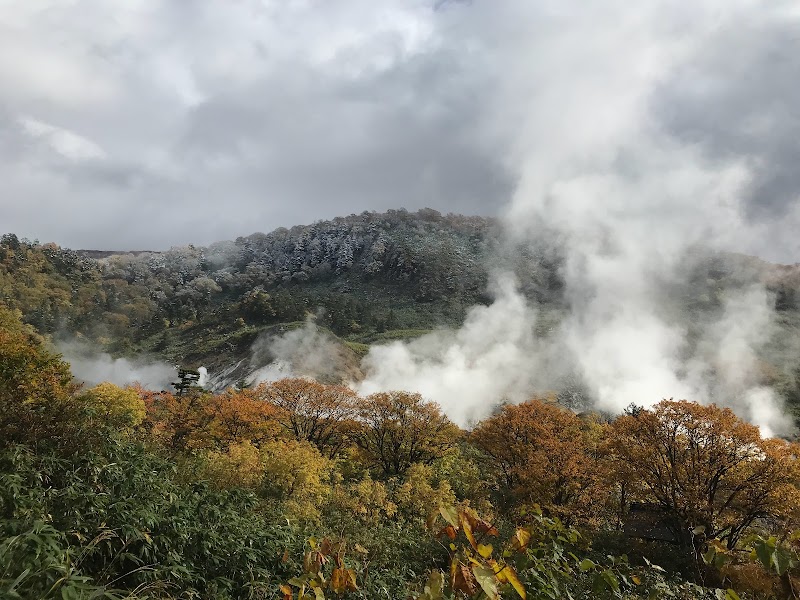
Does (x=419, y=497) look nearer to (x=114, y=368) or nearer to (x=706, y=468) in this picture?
(x=706, y=468)

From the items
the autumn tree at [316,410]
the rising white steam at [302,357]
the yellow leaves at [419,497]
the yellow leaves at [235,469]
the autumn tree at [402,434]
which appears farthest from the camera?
the rising white steam at [302,357]

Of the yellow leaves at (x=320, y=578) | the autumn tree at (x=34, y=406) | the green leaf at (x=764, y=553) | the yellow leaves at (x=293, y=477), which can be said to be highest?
the green leaf at (x=764, y=553)

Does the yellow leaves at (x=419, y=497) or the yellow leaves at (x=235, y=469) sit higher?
the yellow leaves at (x=235, y=469)

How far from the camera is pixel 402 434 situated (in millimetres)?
39531

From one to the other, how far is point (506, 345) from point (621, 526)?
209 feet

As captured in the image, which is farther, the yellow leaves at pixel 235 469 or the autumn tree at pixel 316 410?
the autumn tree at pixel 316 410

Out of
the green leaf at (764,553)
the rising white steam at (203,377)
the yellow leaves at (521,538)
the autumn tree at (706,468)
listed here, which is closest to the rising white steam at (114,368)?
the rising white steam at (203,377)

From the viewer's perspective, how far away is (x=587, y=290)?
133625mm

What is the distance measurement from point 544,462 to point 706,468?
28.9ft

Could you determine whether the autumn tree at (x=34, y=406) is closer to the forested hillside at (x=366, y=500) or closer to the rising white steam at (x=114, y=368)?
the forested hillside at (x=366, y=500)

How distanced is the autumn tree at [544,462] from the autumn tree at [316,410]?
41.8 feet

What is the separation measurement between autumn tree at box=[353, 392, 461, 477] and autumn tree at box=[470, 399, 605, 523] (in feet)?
10.2

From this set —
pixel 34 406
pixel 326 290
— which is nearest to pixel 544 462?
pixel 34 406

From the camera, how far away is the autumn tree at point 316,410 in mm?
42531
